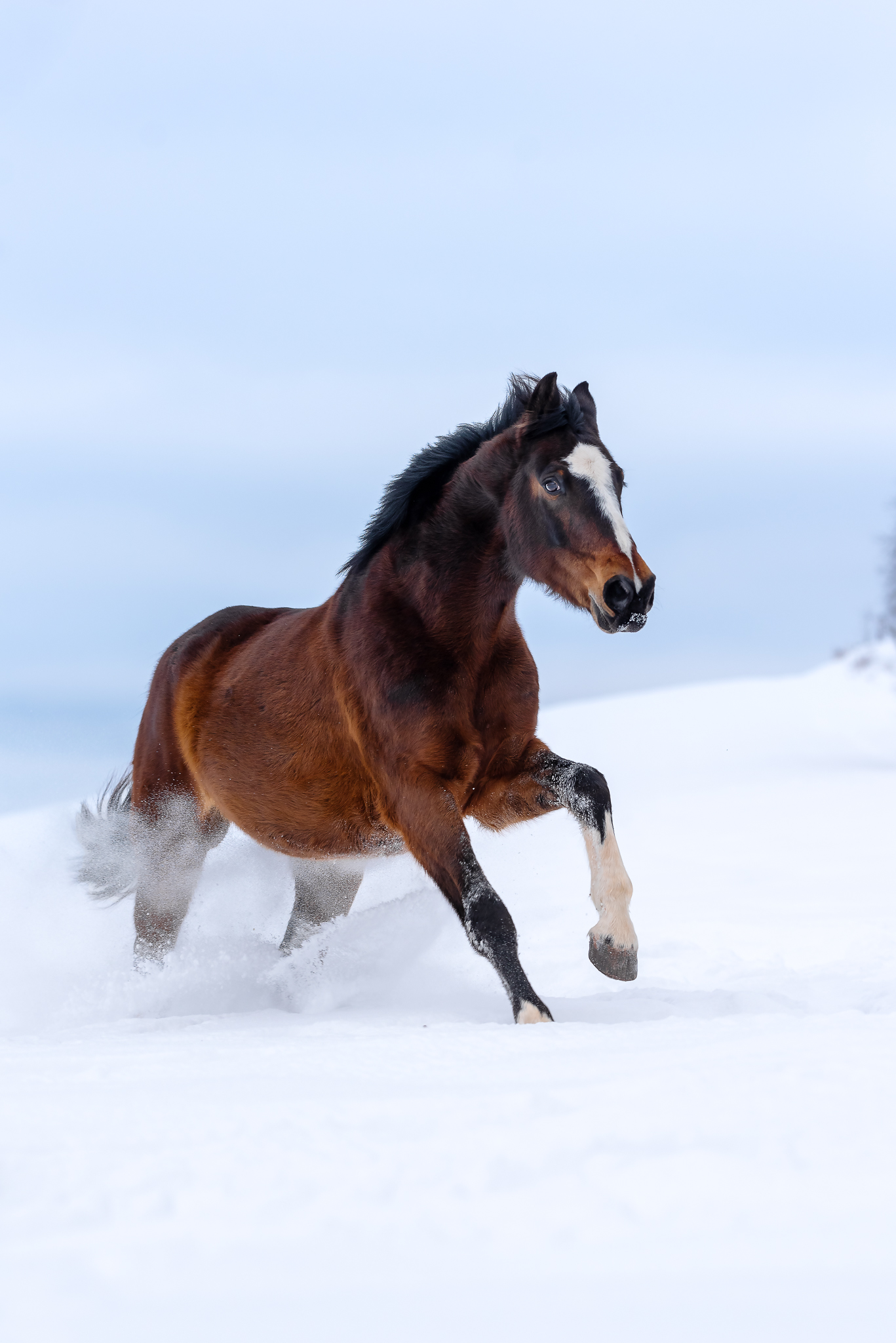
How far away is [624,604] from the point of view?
393 centimetres

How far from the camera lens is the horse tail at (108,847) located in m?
6.69

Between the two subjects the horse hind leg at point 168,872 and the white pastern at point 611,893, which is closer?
the white pastern at point 611,893

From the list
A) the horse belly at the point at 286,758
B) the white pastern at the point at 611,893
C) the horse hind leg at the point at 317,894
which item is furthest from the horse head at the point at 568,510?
the horse hind leg at the point at 317,894

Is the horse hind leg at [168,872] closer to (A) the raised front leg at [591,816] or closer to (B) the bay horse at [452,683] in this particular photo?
(B) the bay horse at [452,683]

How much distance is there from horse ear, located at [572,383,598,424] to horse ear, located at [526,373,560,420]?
21 cm

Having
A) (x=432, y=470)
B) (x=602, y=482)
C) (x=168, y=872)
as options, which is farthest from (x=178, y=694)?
(x=602, y=482)

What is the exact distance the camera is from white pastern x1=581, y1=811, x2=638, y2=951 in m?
4.07

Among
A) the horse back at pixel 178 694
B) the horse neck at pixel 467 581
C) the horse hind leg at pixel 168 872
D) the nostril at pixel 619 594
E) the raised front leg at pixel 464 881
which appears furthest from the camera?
the horse hind leg at pixel 168 872

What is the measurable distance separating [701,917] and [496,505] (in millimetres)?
4942

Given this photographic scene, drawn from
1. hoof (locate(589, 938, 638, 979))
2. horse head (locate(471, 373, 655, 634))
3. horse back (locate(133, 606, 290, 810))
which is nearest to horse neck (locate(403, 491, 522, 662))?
horse head (locate(471, 373, 655, 634))

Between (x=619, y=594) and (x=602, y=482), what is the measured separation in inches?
18.1

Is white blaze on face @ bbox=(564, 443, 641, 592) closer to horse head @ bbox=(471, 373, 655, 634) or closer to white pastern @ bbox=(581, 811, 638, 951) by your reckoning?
horse head @ bbox=(471, 373, 655, 634)

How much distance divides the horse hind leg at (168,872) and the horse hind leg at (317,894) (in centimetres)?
53

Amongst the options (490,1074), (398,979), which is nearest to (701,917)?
(398,979)
